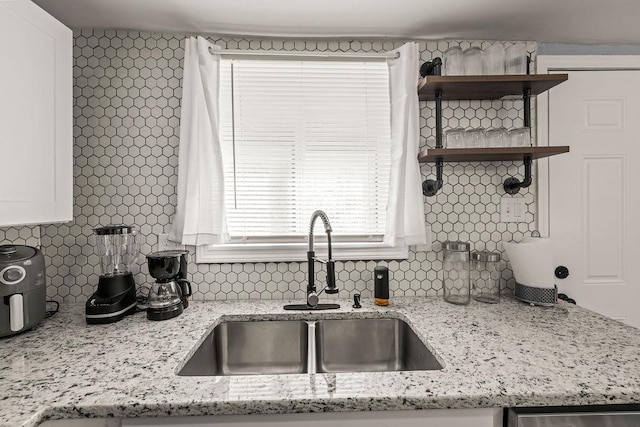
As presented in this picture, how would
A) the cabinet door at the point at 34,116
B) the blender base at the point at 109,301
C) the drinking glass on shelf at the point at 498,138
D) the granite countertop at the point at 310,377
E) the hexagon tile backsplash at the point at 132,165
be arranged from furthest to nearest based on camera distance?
1. the hexagon tile backsplash at the point at 132,165
2. the drinking glass on shelf at the point at 498,138
3. the blender base at the point at 109,301
4. the cabinet door at the point at 34,116
5. the granite countertop at the point at 310,377

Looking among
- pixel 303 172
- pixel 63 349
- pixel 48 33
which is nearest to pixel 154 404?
pixel 63 349

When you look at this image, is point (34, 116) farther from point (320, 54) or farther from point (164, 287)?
point (320, 54)

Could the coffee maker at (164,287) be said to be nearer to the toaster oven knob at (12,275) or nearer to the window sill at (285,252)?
the window sill at (285,252)

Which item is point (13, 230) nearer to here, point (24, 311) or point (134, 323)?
point (24, 311)

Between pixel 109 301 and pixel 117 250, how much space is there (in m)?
0.25

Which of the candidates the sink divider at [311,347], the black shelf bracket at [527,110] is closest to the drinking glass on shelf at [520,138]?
the black shelf bracket at [527,110]

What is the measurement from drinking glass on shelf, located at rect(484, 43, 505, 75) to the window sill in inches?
36.3

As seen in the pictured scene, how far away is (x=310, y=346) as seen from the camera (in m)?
1.51

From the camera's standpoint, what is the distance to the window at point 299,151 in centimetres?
173

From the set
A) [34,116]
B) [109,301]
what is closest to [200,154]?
[34,116]

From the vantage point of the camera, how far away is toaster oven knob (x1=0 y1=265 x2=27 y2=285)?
1197 millimetres

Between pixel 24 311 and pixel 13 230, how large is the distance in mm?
501

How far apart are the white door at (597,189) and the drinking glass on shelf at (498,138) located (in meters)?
0.37

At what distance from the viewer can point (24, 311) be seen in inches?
49.3
